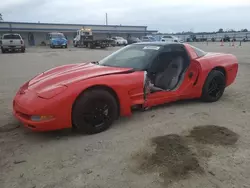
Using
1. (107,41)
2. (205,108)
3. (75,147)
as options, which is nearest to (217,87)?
(205,108)

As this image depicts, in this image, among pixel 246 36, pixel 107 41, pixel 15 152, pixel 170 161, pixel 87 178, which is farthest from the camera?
pixel 246 36

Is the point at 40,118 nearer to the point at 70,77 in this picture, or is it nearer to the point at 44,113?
the point at 44,113

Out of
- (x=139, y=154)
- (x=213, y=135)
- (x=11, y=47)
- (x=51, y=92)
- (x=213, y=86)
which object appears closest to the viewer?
(x=139, y=154)

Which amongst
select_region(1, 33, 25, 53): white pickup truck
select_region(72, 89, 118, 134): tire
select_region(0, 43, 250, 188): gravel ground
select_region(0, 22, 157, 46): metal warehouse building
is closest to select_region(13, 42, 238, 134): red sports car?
select_region(72, 89, 118, 134): tire

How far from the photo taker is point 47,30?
49406 mm

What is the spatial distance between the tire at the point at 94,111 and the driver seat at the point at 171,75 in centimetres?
149

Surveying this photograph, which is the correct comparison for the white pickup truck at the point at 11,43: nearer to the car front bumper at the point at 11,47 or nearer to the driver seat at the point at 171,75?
the car front bumper at the point at 11,47

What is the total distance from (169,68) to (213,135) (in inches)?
76.0

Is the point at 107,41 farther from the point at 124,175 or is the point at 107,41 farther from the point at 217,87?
the point at 124,175

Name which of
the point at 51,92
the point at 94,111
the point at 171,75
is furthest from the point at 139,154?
the point at 171,75

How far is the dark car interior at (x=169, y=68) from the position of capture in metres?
4.91

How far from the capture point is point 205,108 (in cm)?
487

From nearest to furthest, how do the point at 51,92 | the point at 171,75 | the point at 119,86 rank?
the point at 51,92, the point at 119,86, the point at 171,75

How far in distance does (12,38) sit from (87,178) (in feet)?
77.8
